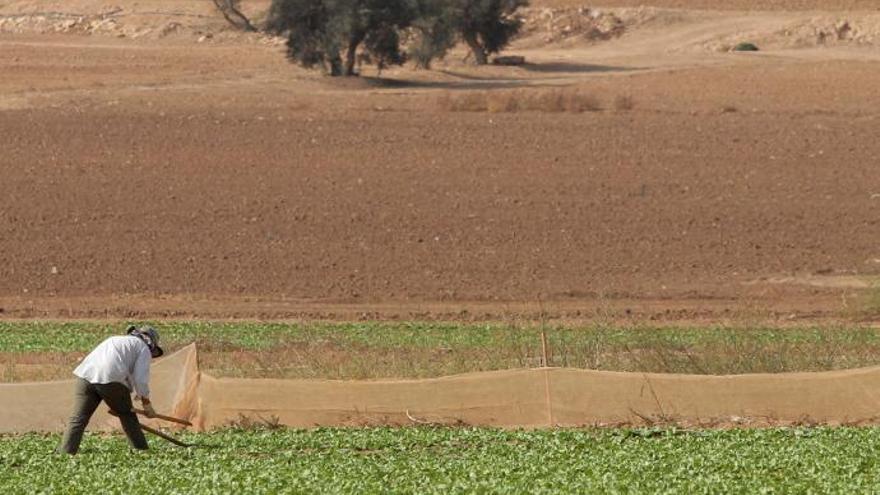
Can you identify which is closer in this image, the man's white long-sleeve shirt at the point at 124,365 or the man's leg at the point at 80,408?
the man's white long-sleeve shirt at the point at 124,365

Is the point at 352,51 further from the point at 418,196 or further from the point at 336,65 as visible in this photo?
the point at 418,196

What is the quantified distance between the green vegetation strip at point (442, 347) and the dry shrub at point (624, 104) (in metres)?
18.3

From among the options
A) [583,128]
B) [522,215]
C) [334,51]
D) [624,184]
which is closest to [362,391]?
[522,215]

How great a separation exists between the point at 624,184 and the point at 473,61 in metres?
25.9

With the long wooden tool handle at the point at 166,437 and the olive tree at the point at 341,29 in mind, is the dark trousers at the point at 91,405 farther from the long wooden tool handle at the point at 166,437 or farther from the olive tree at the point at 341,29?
the olive tree at the point at 341,29

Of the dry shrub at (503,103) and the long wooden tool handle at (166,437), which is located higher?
the long wooden tool handle at (166,437)

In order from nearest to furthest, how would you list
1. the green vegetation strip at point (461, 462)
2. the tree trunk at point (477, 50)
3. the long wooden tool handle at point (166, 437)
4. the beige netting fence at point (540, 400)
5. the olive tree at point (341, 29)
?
1. the green vegetation strip at point (461, 462)
2. the long wooden tool handle at point (166, 437)
3. the beige netting fence at point (540, 400)
4. the olive tree at point (341, 29)
5. the tree trunk at point (477, 50)

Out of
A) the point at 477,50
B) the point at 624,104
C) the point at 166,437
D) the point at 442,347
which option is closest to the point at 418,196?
the point at 624,104

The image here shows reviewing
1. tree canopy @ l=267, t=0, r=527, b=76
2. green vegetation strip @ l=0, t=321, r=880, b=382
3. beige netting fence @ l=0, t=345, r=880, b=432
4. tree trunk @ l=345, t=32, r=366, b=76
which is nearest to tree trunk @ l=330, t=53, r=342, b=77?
tree canopy @ l=267, t=0, r=527, b=76

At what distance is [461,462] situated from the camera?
643 inches

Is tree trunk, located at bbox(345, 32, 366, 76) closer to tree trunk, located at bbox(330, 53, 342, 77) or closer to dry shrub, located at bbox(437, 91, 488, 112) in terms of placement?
tree trunk, located at bbox(330, 53, 342, 77)

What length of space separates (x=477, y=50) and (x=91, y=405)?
47.6 metres

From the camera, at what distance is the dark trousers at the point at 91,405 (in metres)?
16.8

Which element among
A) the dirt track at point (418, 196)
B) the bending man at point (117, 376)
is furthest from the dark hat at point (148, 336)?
the dirt track at point (418, 196)
